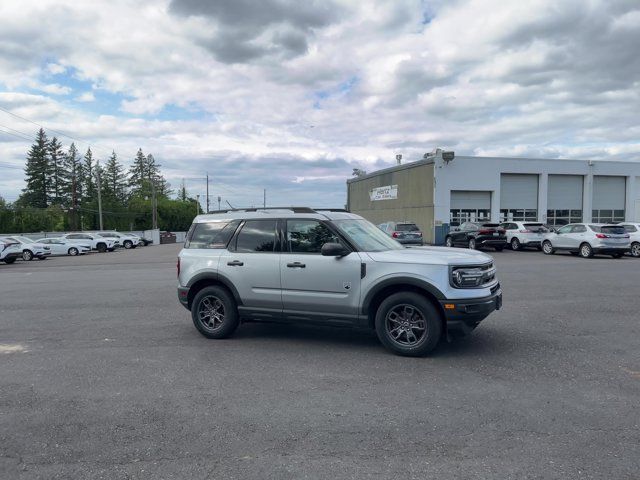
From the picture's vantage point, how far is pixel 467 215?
35.5 m

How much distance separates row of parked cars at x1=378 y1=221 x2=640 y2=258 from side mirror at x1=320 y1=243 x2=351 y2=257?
44.3ft

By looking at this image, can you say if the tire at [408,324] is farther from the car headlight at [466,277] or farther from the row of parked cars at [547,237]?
the row of parked cars at [547,237]

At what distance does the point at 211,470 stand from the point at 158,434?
78cm

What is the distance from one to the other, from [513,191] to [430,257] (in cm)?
3296

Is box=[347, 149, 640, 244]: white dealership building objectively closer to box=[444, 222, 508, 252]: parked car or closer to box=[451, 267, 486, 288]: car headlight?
box=[444, 222, 508, 252]: parked car

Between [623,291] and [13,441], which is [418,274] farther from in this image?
[623,291]

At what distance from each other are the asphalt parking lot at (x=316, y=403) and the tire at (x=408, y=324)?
18 centimetres

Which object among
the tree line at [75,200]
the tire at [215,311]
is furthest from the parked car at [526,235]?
the tree line at [75,200]

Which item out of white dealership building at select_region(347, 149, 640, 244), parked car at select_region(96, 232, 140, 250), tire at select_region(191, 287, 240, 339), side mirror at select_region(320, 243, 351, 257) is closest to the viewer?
side mirror at select_region(320, 243, 351, 257)

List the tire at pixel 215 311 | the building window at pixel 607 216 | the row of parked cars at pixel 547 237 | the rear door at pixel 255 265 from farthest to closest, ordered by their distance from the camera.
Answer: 1. the building window at pixel 607 216
2. the row of parked cars at pixel 547 237
3. the tire at pixel 215 311
4. the rear door at pixel 255 265

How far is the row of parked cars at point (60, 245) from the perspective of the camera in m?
25.2

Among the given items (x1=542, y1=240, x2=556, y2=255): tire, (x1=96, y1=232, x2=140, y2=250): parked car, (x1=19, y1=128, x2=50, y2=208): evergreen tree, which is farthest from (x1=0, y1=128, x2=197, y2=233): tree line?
(x1=542, y1=240, x2=556, y2=255): tire

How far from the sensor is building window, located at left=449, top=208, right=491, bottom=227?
35.3 m

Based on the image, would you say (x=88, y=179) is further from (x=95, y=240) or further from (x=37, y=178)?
(x=95, y=240)
